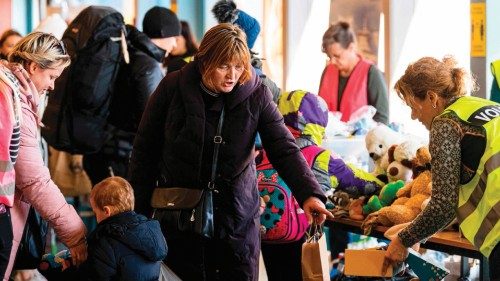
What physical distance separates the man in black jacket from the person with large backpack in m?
1.18

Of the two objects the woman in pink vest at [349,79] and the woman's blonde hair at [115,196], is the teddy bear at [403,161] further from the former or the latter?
the woman in pink vest at [349,79]

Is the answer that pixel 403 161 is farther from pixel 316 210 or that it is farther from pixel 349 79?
pixel 349 79

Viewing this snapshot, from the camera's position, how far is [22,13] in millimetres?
9805

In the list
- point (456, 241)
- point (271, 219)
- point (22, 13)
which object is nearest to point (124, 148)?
point (271, 219)

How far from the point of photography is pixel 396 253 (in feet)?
10.9

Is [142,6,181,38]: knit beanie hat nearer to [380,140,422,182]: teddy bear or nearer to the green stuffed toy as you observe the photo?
[380,140,422,182]: teddy bear

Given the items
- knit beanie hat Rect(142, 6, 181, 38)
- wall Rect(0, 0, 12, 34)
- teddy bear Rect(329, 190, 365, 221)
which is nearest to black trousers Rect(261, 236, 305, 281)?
teddy bear Rect(329, 190, 365, 221)

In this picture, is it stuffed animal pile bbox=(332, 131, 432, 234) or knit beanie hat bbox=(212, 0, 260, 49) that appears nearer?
stuffed animal pile bbox=(332, 131, 432, 234)

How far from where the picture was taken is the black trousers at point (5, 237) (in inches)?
133

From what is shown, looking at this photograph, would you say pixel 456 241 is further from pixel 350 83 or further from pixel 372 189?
pixel 350 83

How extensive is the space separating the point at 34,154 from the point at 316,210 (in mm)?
1069

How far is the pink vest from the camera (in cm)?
633

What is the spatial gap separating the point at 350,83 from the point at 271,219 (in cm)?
249

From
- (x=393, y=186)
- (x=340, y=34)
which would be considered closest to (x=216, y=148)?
(x=393, y=186)
